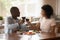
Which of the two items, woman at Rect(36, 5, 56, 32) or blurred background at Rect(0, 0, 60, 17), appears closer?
woman at Rect(36, 5, 56, 32)

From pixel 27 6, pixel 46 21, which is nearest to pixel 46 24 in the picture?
pixel 46 21

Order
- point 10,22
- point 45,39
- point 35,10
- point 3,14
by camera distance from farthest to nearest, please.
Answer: point 35,10 → point 3,14 → point 10,22 → point 45,39

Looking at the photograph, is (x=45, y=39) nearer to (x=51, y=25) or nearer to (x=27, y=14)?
(x=51, y=25)

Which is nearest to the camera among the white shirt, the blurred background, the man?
the white shirt

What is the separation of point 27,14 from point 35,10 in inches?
10.6

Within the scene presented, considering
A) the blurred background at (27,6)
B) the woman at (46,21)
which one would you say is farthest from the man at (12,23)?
the blurred background at (27,6)

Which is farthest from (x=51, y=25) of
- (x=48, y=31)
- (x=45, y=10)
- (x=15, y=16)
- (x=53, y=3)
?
(x=53, y=3)

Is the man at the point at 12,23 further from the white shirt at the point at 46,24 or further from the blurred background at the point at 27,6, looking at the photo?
the blurred background at the point at 27,6

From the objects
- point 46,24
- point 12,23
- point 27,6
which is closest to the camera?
point 46,24

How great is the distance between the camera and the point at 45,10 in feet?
10.2

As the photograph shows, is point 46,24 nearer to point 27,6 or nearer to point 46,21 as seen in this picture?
point 46,21

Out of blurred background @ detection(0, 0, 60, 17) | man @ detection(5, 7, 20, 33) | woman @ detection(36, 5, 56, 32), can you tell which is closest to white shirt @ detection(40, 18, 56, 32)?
woman @ detection(36, 5, 56, 32)

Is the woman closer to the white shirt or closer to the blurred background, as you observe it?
the white shirt

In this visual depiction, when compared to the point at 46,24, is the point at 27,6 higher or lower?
higher
